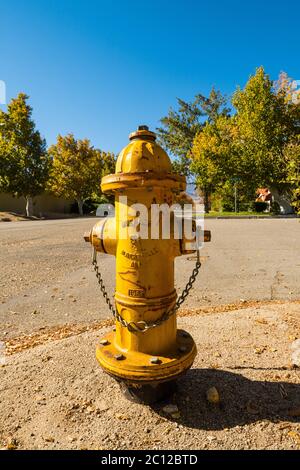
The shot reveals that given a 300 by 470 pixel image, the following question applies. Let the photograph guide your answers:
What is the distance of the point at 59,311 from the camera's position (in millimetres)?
4102

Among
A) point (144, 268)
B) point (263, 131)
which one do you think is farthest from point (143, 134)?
point (263, 131)

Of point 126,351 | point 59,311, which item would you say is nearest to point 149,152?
point 126,351

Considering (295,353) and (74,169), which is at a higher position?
(74,169)

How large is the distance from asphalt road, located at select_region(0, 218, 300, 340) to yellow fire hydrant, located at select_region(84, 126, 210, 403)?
199 cm

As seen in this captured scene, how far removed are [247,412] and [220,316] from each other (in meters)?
1.70

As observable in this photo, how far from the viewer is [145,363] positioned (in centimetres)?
183

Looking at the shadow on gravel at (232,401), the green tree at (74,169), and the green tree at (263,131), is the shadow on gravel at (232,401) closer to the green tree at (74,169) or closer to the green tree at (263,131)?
the green tree at (263,131)

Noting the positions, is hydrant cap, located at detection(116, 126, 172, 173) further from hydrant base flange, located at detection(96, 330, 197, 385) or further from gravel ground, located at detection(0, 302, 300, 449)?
gravel ground, located at detection(0, 302, 300, 449)

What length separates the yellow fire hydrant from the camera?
1828mm

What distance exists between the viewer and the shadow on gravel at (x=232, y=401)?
191cm

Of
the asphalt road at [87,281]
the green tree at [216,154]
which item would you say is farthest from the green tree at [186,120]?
the asphalt road at [87,281]

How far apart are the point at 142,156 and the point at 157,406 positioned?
5.53ft

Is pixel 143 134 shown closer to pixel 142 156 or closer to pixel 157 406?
pixel 142 156

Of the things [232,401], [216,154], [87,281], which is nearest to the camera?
[232,401]
